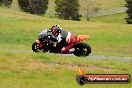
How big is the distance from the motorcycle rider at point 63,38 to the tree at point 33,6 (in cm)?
8896

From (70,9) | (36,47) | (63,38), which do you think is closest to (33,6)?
(70,9)

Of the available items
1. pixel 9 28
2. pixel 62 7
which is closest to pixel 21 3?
pixel 62 7

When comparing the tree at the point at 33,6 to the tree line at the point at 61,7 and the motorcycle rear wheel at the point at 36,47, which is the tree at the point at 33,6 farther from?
the motorcycle rear wheel at the point at 36,47

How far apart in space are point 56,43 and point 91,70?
5.88m

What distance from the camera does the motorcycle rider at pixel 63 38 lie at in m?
22.0

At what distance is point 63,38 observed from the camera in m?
22.1

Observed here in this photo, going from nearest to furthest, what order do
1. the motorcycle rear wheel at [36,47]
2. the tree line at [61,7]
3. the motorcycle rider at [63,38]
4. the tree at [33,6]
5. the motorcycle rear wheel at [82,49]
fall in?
the motorcycle rider at [63,38] < the motorcycle rear wheel at [82,49] < the motorcycle rear wheel at [36,47] < the tree line at [61,7] < the tree at [33,6]

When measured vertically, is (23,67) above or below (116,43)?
above

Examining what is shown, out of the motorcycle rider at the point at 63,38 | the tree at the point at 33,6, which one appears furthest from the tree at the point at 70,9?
the motorcycle rider at the point at 63,38

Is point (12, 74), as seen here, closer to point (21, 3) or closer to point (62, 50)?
point (62, 50)

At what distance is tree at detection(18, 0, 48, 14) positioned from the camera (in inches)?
4376

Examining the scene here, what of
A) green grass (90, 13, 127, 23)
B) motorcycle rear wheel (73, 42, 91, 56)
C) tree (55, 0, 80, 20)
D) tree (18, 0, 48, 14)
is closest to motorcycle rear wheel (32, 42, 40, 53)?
motorcycle rear wheel (73, 42, 91, 56)

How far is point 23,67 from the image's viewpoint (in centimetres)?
1652

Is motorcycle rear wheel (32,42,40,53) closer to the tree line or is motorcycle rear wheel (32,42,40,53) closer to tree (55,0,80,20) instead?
the tree line
